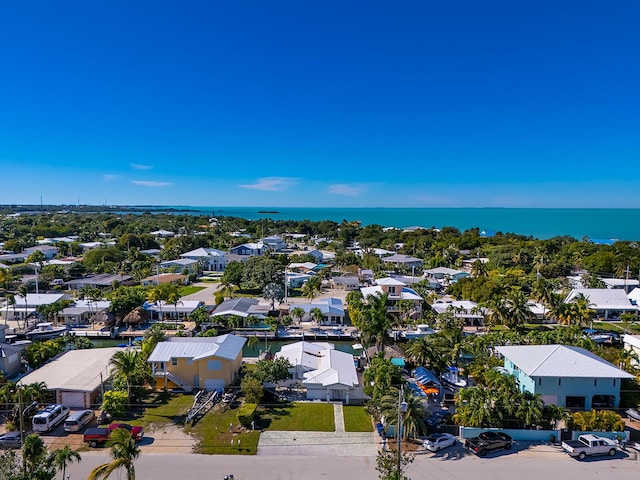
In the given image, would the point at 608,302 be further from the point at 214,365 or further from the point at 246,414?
the point at 246,414

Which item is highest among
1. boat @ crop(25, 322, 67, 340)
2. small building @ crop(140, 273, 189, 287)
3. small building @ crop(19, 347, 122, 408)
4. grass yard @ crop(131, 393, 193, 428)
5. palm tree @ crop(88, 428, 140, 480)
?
palm tree @ crop(88, 428, 140, 480)

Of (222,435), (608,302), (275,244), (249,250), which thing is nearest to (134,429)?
(222,435)

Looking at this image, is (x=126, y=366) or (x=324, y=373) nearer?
(x=126, y=366)

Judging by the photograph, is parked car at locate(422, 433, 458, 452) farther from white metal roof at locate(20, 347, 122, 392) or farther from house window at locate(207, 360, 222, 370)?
white metal roof at locate(20, 347, 122, 392)

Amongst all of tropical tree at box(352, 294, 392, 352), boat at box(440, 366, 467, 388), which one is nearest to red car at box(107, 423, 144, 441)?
tropical tree at box(352, 294, 392, 352)

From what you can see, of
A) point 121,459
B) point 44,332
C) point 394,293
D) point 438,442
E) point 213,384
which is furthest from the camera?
point 394,293

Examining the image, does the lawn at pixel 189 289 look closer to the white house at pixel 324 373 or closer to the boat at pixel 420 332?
the boat at pixel 420 332
